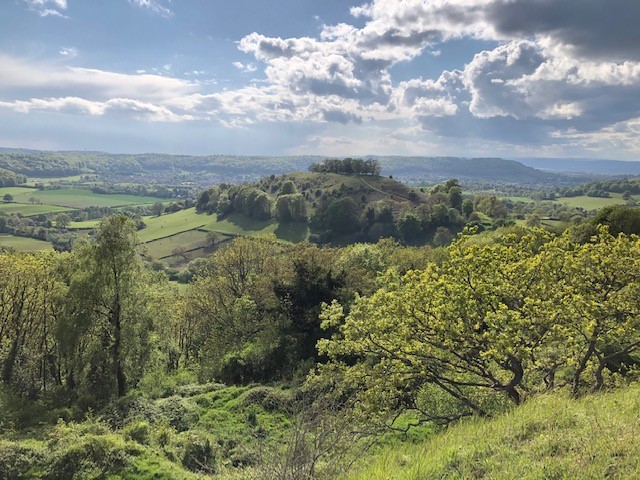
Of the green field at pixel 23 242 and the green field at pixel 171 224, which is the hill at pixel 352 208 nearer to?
the green field at pixel 171 224

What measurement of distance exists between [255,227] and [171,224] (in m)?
46.2

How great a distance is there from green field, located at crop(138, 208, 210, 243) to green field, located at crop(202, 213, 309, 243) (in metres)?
7.67

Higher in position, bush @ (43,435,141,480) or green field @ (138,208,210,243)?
bush @ (43,435,141,480)

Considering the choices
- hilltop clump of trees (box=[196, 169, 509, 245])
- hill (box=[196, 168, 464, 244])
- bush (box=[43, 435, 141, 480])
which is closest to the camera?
bush (box=[43, 435, 141, 480])

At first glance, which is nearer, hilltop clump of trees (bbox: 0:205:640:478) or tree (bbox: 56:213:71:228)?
hilltop clump of trees (bbox: 0:205:640:478)

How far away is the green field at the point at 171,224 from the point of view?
16448 centimetres

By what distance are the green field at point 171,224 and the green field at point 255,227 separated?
25.2 ft

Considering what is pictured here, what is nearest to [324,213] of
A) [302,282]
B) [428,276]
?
[302,282]

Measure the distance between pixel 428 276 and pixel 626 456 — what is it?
350 inches

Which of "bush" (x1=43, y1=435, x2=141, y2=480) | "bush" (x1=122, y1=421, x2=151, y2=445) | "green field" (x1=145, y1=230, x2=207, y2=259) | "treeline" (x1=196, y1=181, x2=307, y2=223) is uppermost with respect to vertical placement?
"treeline" (x1=196, y1=181, x2=307, y2=223)

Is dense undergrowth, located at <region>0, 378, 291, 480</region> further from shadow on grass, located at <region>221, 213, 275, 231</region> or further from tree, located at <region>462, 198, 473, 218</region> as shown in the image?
tree, located at <region>462, 198, 473, 218</region>

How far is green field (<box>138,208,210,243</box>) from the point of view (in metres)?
164

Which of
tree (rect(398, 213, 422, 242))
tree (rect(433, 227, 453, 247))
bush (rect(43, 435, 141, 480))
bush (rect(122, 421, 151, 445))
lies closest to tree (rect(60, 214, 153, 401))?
bush (rect(122, 421, 151, 445))

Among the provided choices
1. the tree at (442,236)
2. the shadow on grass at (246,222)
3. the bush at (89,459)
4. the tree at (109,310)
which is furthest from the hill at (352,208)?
the bush at (89,459)
